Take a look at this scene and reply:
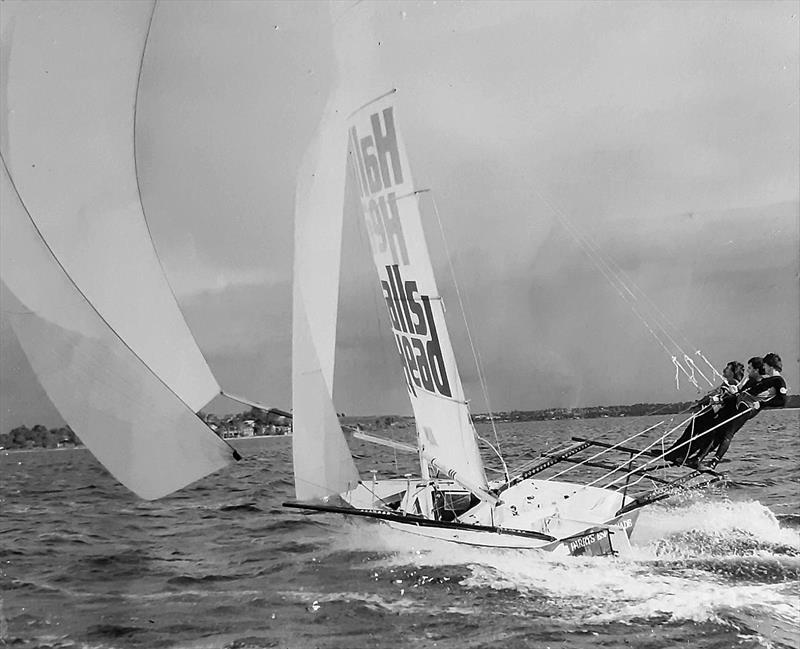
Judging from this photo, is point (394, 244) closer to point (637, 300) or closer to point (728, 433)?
point (637, 300)

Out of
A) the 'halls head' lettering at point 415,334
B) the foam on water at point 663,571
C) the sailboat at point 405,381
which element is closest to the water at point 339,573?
the foam on water at point 663,571

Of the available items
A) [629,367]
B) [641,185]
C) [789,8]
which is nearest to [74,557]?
[629,367]

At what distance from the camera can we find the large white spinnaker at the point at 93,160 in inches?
102

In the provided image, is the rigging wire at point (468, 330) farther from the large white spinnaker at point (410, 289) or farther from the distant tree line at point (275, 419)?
the large white spinnaker at point (410, 289)

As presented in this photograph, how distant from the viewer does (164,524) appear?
2.66 m

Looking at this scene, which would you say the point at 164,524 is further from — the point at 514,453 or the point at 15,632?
the point at 514,453

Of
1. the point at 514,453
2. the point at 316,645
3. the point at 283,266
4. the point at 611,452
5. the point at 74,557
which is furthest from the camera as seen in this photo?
the point at 611,452

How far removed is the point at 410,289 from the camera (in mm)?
2705

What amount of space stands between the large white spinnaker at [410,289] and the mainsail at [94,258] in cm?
72

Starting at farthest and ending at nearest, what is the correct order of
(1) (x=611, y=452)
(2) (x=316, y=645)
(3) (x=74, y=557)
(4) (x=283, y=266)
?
(1) (x=611, y=452), (4) (x=283, y=266), (3) (x=74, y=557), (2) (x=316, y=645)

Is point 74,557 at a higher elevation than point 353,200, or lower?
lower

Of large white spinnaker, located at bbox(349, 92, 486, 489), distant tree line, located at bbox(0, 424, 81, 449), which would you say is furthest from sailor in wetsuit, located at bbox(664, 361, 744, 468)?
distant tree line, located at bbox(0, 424, 81, 449)

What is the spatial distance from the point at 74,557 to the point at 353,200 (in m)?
1.58

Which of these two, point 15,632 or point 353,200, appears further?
point 353,200
